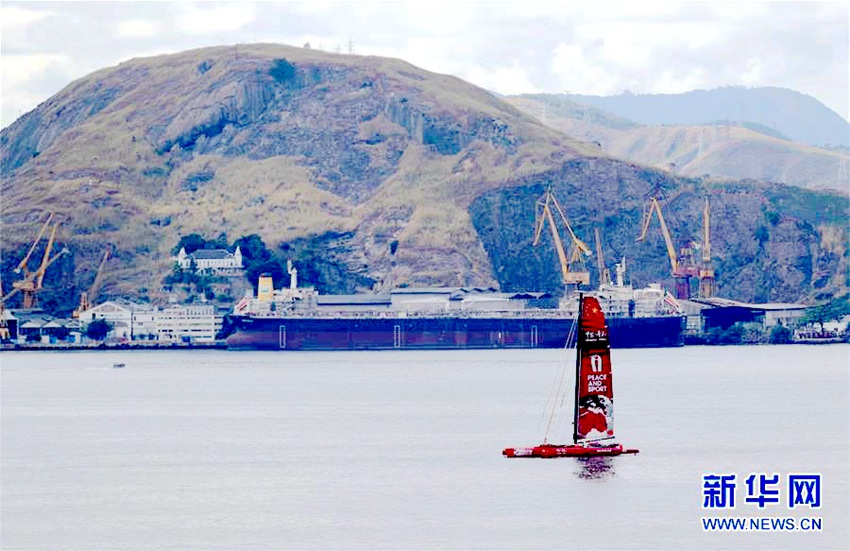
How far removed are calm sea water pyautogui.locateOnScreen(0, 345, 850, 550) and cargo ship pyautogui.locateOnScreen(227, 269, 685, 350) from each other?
55775mm

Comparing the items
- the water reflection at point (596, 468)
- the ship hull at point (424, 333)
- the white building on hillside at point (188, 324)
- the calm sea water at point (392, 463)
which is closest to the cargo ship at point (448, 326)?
the ship hull at point (424, 333)

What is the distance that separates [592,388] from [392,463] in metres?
9.02

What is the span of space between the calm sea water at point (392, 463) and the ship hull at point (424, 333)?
55729 mm

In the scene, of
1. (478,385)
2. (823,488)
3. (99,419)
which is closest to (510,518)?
(823,488)

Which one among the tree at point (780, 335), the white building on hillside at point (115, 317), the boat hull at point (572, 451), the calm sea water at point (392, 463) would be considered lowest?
the calm sea water at point (392, 463)

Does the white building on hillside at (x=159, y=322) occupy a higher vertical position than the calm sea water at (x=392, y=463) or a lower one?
higher

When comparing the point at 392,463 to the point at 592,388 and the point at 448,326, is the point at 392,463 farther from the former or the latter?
the point at 448,326

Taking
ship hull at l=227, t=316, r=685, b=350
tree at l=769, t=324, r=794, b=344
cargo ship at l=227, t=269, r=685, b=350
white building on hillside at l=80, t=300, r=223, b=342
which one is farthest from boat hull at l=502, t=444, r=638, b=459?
white building on hillside at l=80, t=300, r=223, b=342

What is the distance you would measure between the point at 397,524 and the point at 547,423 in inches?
1048

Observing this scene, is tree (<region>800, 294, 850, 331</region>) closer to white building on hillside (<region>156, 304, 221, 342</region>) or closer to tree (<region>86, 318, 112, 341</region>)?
white building on hillside (<region>156, 304, 221, 342</region>)

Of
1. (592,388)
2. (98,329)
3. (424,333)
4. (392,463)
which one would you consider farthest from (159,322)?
(592,388)

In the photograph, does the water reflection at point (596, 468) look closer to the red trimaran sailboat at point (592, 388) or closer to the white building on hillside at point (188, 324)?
the red trimaran sailboat at point (592, 388)

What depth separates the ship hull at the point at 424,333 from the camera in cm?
17212

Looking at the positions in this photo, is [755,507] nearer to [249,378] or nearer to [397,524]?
[397,524]
